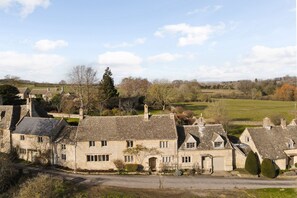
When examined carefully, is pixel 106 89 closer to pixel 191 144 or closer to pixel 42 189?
pixel 191 144

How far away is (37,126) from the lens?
52375mm

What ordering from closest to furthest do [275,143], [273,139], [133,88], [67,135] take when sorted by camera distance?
[275,143] → [67,135] → [273,139] → [133,88]

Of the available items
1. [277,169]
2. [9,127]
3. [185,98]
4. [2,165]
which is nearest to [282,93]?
[185,98]

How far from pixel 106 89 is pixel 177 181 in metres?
52.3

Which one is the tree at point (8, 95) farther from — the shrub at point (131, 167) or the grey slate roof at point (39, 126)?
the shrub at point (131, 167)

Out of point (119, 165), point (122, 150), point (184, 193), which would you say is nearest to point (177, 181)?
point (184, 193)

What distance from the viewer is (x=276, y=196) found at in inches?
1427

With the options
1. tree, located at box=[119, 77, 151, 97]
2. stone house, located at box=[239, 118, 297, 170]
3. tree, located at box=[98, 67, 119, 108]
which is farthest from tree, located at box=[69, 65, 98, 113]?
stone house, located at box=[239, 118, 297, 170]

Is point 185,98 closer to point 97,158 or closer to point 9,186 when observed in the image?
point 97,158

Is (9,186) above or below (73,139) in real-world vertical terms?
below

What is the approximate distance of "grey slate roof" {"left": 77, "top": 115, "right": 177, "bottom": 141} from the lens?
4672cm

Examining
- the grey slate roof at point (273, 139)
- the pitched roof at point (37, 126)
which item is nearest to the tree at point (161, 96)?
the grey slate roof at point (273, 139)

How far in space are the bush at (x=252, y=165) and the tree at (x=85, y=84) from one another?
48.7 meters

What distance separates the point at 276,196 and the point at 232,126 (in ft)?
140
